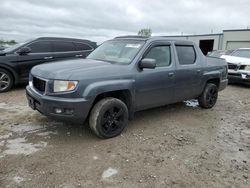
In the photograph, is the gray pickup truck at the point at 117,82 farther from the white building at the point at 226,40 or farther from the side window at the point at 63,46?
the white building at the point at 226,40

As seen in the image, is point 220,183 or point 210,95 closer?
point 220,183

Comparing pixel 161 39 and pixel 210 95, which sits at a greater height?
pixel 161 39

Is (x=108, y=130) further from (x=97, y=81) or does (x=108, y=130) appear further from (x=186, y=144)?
(x=186, y=144)

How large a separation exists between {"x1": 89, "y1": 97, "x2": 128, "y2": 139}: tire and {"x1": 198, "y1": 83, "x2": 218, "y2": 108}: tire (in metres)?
2.69

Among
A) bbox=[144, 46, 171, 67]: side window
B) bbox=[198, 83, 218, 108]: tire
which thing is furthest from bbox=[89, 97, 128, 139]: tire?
bbox=[198, 83, 218, 108]: tire

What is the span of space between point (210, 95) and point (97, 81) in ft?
11.7

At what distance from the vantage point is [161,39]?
5.49m

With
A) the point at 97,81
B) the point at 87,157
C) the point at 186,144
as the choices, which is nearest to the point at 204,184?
the point at 186,144

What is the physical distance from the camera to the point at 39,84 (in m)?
4.54

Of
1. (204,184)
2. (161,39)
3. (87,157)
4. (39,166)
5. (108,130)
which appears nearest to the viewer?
(204,184)

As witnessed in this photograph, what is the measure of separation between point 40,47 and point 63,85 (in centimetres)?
515

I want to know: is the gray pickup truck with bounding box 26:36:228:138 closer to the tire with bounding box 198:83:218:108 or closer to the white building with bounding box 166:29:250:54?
the tire with bounding box 198:83:218:108

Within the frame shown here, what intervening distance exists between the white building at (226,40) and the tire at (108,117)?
2766 centimetres

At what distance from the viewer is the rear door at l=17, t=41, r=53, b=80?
8.22m
